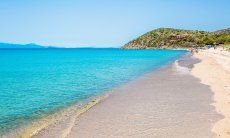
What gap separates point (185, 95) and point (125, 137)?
1159 centimetres

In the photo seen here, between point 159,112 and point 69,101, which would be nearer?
point 159,112

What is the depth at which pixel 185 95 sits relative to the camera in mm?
25328

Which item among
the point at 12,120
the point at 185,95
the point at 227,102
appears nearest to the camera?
the point at 12,120

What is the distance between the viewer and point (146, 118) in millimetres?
18109

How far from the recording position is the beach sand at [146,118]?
1543 cm

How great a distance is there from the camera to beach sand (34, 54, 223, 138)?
1543 centimetres

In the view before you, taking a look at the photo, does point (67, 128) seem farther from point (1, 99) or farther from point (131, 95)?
point (1, 99)

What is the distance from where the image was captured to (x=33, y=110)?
22.4 m

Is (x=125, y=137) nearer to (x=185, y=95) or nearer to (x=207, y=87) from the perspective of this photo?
(x=185, y=95)

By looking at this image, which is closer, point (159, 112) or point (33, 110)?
point (159, 112)

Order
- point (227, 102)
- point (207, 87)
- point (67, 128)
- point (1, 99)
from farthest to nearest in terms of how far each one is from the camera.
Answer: point (207, 87) → point (1, 99) → point (227, 102) → point (67, 128)

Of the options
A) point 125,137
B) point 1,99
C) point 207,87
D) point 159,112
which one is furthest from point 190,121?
point 1,99

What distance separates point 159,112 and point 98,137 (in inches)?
219

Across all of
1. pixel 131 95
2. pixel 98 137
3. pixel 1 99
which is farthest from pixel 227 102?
pixel 1 99
